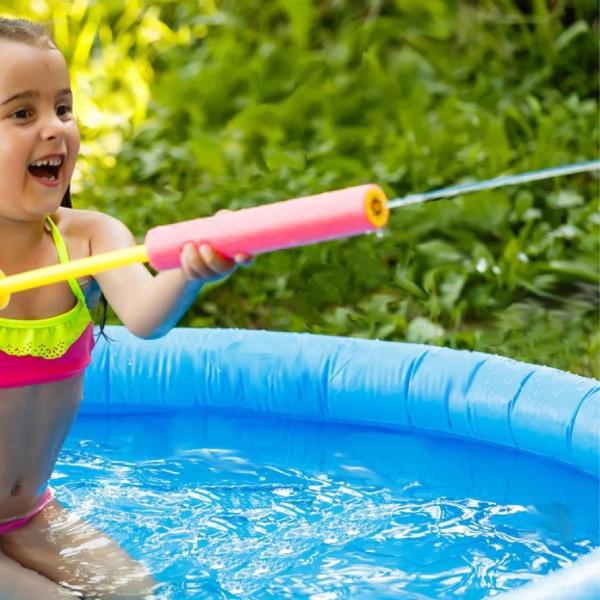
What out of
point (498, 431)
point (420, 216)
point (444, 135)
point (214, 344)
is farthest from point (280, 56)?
point (498, 431)

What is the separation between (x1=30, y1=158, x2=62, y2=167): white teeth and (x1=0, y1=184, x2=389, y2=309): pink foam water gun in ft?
0.78

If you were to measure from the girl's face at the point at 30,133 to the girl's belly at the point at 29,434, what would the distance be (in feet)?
1.03

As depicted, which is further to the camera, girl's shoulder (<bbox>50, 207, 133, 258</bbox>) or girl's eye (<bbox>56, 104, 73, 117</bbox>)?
girl's shoulder (<bbox>50, 207, 133, 258</bbox>)

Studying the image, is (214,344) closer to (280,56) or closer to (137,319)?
(137,319)

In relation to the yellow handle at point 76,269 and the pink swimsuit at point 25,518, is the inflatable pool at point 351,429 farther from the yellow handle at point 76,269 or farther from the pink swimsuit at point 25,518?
the yellow handle at point 76,269

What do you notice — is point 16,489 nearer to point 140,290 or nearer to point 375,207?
point 140,290

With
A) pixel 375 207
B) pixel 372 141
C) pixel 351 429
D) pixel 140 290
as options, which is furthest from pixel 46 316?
pixel 372 141

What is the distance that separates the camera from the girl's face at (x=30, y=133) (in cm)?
207

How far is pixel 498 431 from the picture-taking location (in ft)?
9.82

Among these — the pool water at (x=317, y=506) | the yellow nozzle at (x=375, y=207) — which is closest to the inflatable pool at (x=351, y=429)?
the pool water at (x=317, y=506)

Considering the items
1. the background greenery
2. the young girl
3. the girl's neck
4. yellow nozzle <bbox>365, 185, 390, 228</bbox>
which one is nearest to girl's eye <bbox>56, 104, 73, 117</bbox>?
the young girl

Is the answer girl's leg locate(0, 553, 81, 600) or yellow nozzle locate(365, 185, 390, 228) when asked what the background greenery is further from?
yellow nozzle locate(365, 185, 390, 228)

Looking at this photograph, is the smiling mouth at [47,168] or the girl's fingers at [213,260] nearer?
the girl's fingers at [213,260]

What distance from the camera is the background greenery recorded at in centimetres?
388
